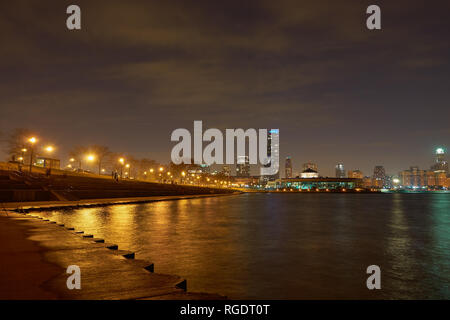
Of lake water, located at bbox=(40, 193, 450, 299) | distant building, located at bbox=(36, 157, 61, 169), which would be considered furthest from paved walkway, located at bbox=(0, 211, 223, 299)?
distant building, located at bbox=(36, 157, 61, 169)

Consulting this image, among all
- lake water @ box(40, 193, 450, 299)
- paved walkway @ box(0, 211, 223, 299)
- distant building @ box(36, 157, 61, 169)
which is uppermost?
distant building @ box(36, 157, 61, 169)

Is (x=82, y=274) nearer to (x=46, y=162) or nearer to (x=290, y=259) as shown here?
(x=290, y=259)

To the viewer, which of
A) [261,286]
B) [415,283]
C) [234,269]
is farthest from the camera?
[234,269]

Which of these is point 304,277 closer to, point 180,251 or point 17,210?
point 180,251

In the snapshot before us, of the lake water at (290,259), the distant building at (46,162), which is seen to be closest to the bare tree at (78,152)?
the distant building at (46,162)

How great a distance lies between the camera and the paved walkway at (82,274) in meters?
6.60

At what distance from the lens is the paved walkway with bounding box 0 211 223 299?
6.60 meters

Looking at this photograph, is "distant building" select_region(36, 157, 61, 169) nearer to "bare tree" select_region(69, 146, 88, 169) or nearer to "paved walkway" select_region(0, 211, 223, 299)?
"bare tree" select_region(69, 146, 88, 169)

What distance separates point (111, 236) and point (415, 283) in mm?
16822

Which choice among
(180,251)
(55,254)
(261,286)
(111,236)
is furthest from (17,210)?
(261,286)

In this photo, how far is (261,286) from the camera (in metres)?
11.7

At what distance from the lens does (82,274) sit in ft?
26.4
